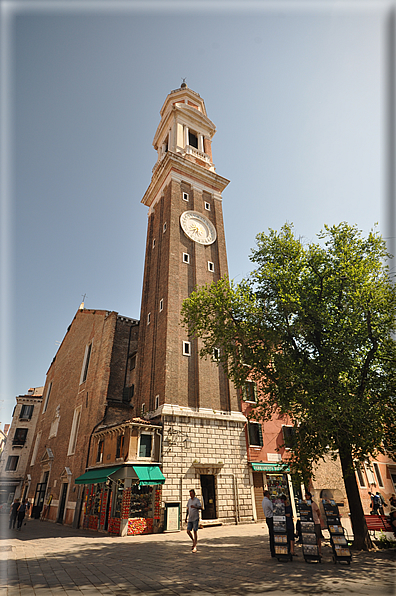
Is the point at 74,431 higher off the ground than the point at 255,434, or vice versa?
the point at 74,431

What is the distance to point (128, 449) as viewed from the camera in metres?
17.9

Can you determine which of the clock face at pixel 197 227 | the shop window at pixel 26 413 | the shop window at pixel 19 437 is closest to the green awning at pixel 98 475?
the clock face at pixel 197 227

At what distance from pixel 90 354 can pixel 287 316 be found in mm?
22142

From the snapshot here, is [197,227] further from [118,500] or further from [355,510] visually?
[355,510]

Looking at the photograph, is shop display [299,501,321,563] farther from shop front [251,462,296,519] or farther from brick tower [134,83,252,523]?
shop front [251,462,296,519]

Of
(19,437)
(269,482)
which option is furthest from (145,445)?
(19,437)

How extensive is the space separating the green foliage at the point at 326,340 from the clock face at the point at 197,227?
14.1 meters

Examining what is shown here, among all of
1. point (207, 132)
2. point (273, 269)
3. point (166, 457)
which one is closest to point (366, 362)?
point (273, 269)

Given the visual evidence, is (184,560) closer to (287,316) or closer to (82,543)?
(82,543)

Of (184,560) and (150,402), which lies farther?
(150,402)

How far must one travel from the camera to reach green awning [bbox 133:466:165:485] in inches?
667

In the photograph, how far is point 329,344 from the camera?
13289 mm

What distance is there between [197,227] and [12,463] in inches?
1681

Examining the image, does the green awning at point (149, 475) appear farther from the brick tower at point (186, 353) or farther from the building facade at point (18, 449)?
the building facade at point (18, 449)
